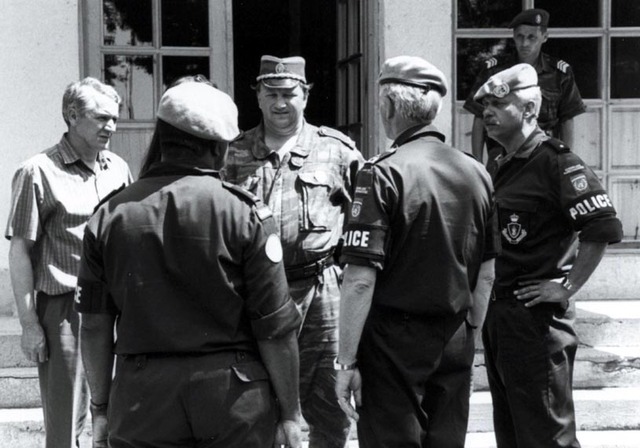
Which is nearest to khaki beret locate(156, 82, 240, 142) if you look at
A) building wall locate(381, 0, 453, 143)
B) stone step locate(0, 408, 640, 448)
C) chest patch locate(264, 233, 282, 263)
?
chest patch locate(264, 233, 282, 263)

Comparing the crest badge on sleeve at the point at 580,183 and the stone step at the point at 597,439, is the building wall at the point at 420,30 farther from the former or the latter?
the crest badge on sleeve at the point at 580,183

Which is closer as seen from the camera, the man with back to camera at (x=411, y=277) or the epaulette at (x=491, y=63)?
the man with back to camera at (x=411, y=277)

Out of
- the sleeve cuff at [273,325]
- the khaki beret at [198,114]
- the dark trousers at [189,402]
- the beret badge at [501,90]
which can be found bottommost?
the dark trousers at [189,402]

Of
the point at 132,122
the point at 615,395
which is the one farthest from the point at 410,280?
the point at 132,122

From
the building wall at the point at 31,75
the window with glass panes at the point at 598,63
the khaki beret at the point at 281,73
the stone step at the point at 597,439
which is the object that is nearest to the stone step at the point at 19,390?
the building wall at the point at 31,75

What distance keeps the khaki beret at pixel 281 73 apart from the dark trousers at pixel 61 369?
53.2 inches

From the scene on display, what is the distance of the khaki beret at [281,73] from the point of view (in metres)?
4.50

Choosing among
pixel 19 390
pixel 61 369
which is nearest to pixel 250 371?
pixel 61 369

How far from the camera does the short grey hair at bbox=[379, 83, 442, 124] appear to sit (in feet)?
11.1

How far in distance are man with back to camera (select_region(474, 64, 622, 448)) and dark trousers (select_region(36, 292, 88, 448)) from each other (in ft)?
5.77

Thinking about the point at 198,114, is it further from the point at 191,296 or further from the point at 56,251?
the point at 56,251

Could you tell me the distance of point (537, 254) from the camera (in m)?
4.01

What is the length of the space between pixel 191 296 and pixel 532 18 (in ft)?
13.7

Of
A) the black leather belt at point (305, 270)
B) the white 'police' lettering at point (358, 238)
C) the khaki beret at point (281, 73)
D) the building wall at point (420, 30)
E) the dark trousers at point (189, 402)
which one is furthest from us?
the building wall at point (420, 30)
